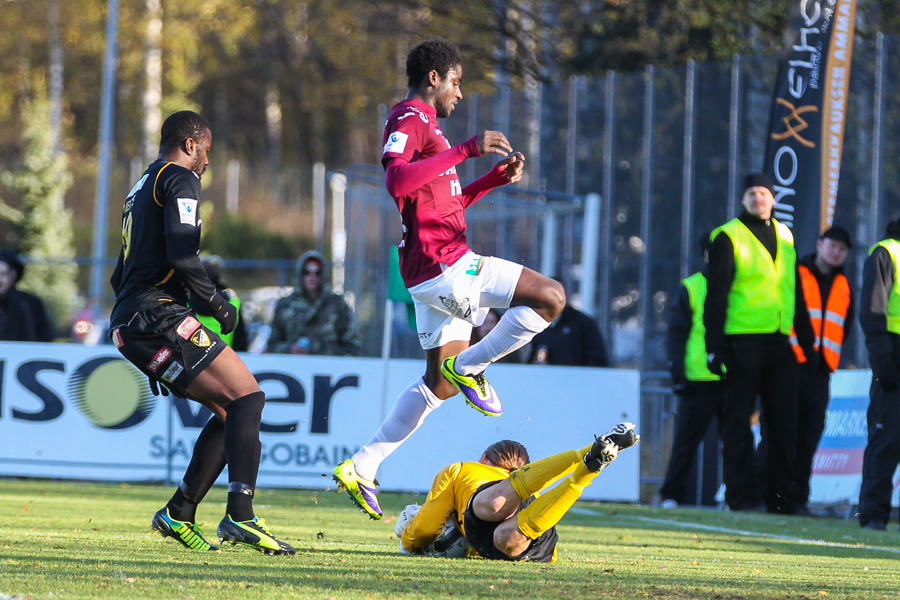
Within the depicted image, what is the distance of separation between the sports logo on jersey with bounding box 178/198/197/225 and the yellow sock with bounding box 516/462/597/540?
1927 mm

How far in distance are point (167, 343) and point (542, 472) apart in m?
1.72

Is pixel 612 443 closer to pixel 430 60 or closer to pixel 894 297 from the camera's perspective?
pixel 430 60

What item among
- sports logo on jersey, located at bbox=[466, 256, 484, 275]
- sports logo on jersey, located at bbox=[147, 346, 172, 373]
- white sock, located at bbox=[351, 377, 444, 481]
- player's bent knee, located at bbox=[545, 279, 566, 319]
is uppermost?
sports logo on jersey, located at bbox=[466, 256, 484, 275]

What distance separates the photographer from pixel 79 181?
42.5 metres

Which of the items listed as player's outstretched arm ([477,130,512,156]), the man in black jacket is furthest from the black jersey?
the man in black jacket

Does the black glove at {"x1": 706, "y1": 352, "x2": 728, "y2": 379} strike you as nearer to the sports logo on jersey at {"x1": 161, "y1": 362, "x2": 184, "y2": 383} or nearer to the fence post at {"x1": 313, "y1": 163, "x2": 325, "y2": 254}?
the sports logo on jersey at {"x1": 161, "y1": 362, "x2": 184, "y2": 383}

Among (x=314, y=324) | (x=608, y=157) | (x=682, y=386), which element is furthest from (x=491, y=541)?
(x=608, y=157)

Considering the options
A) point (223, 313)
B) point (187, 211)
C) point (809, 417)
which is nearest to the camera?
point (187, 211)

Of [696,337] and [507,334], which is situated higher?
[507,334]

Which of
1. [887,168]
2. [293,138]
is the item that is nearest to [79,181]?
[293,138]

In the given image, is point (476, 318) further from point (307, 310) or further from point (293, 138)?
point (293, 138)

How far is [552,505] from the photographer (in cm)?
519

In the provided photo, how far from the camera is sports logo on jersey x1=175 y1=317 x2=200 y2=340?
520 centimetres

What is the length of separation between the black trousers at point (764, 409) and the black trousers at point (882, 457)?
3.57 ft
